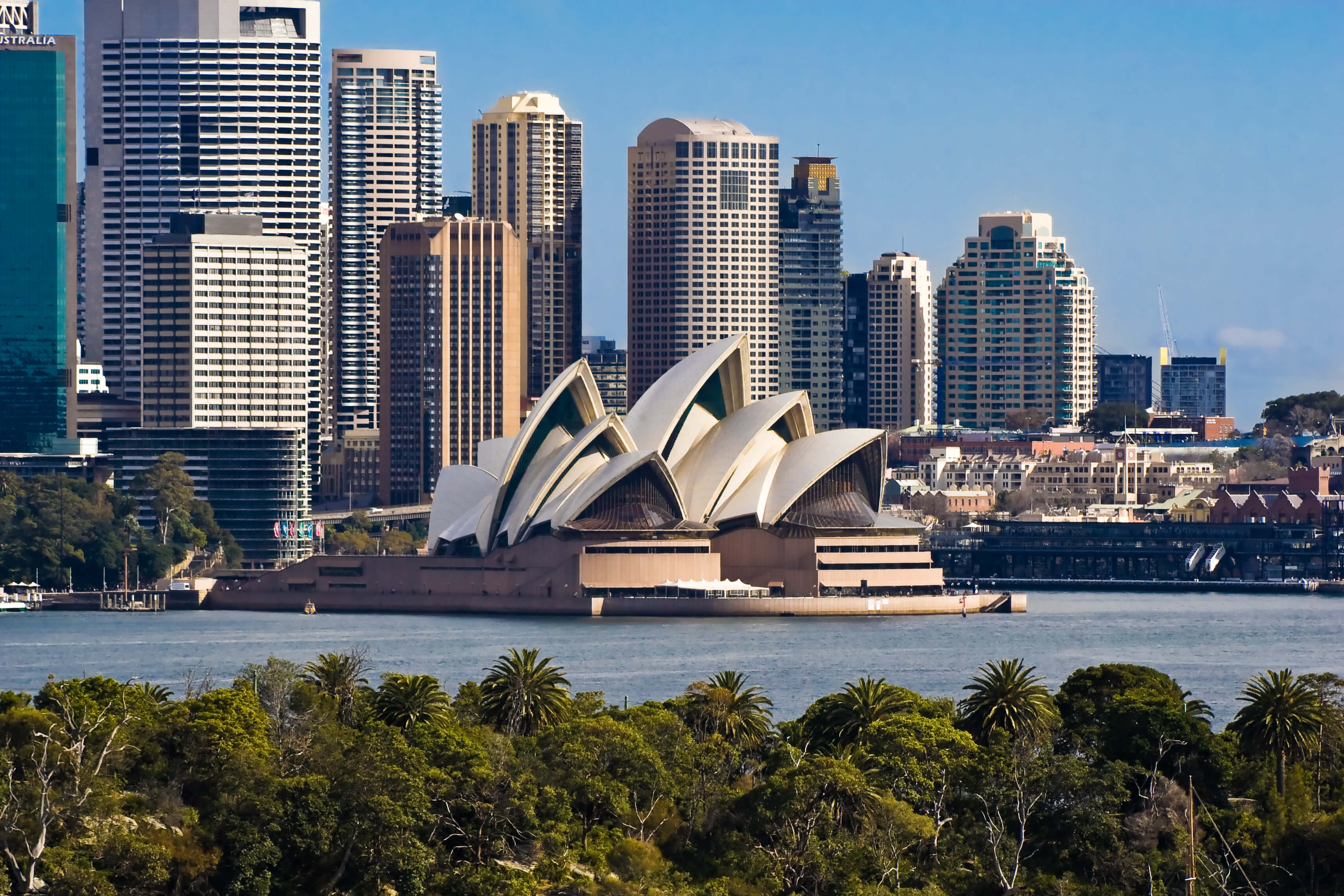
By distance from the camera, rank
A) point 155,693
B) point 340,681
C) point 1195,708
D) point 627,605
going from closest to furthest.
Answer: point 1195,708, point 155,693, point 340,681, point 627,605

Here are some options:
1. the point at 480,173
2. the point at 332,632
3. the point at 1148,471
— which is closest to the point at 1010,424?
the point at 1148,471

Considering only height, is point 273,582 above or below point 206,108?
below

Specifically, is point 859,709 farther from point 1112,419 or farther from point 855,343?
point 855,343

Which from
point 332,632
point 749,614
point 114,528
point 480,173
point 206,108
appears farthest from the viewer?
point 480,173

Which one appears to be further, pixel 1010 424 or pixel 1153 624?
pixel 1010 424

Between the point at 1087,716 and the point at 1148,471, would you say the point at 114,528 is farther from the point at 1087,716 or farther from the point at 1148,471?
the point at 1087,716

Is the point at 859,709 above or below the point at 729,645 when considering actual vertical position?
above

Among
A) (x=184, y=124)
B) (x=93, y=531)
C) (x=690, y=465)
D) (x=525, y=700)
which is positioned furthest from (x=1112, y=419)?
(x=525, y=700)
